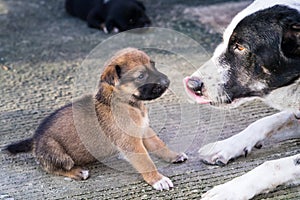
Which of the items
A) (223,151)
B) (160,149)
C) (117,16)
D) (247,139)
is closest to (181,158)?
(160,149)

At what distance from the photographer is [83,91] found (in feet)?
13.6

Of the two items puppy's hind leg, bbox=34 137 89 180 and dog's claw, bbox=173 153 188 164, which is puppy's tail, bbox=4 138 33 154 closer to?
puppy's hind leg, bbox=34 137 89 180

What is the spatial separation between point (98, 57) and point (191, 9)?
64.2 inches

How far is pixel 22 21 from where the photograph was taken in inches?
241

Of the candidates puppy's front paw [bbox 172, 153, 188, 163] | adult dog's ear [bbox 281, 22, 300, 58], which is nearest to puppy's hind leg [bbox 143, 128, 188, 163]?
puppy's front paw [bbox 172, 153, 188, 163]

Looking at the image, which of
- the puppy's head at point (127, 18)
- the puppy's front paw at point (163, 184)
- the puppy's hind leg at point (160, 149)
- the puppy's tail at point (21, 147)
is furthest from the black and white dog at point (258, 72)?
the puppy's head at point (127, 18)

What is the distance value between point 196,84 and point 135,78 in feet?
1.03

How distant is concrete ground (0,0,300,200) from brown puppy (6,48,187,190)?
0.30 feet

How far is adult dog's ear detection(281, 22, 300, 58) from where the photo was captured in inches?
107

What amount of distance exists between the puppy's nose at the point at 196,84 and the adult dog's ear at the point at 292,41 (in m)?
0.45

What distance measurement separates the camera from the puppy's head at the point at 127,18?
5.80m

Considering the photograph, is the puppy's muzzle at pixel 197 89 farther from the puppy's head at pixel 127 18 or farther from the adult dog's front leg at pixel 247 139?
the puppy's head at pixel 127 18

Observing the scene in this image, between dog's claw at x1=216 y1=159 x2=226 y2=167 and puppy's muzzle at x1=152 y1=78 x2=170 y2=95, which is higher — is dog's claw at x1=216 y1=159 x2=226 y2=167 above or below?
below

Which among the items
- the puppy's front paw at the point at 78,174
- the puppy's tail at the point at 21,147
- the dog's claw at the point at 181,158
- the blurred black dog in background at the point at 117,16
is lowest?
the blurred black dog in background at the point at 117,16
